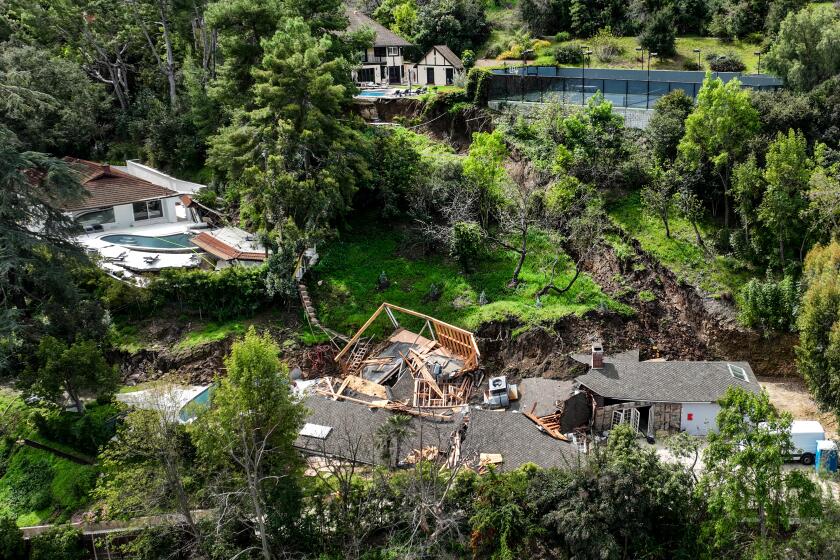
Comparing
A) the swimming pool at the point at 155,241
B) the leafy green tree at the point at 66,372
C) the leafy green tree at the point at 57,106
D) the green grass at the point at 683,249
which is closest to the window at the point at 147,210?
the swimming pool at the point at 155,241

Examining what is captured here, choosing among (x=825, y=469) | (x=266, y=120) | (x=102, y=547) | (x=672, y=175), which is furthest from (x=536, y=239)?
(x=102, y=547)

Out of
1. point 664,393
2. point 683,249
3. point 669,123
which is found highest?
point 669,123

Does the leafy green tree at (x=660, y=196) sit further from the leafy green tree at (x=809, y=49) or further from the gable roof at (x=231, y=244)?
the gable roof at (x=231, y=244)

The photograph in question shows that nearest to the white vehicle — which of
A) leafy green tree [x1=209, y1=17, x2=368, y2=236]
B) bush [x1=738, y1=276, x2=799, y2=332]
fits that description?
bush [x1=738, y1=276, x2=799, y2=332]

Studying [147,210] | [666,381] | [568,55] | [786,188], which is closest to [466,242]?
[666,381]

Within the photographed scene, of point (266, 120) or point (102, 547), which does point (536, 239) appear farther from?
point (102, 547)

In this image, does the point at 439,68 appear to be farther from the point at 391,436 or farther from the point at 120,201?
the point at 391,436

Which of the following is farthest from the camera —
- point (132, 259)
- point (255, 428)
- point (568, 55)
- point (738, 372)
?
point (568, 55)
